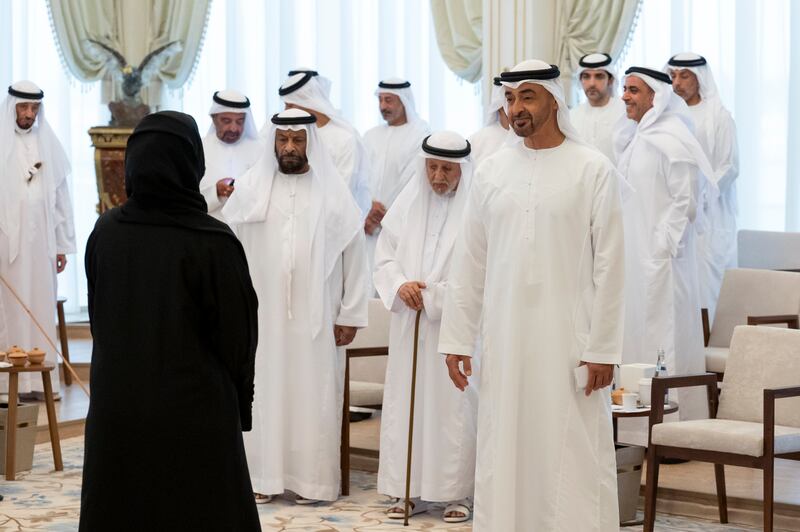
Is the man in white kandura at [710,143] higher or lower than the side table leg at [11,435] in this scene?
higher

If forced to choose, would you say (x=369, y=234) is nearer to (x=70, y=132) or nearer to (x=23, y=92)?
(x=23, y=92)

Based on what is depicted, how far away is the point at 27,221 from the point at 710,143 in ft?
13.8

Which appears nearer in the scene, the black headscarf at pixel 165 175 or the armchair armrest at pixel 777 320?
the black headscarf at pixel 165 175

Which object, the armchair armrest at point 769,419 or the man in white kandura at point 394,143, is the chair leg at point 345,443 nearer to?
the armchair armrest at point 769,419

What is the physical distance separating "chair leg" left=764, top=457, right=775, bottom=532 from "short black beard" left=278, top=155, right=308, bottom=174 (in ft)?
8.08

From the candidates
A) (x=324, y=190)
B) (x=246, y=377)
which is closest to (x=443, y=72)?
(x=324, y=190)

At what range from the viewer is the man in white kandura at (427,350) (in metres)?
5.59

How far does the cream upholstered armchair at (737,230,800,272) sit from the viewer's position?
8.03 m

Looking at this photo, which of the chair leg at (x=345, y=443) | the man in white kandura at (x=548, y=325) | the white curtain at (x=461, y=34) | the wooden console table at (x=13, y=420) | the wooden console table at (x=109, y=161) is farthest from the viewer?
the wooden console table at (x=109, y=161)

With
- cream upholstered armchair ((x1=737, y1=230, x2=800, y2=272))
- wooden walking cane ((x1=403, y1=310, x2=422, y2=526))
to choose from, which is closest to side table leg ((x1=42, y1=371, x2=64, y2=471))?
wooden walking cane ((x1=403, y1=310, x2=422, y2=526))

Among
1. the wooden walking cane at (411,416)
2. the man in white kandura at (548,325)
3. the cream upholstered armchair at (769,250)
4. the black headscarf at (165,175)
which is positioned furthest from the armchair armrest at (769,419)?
the cream upholstered armchair at (769,250)

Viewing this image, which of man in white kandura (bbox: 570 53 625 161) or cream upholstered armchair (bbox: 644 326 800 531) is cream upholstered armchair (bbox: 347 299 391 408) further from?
cream upholstered armchair (bbox: 644 326 800 531)

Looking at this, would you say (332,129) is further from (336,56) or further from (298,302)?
(336,56)

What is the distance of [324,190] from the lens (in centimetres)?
599
